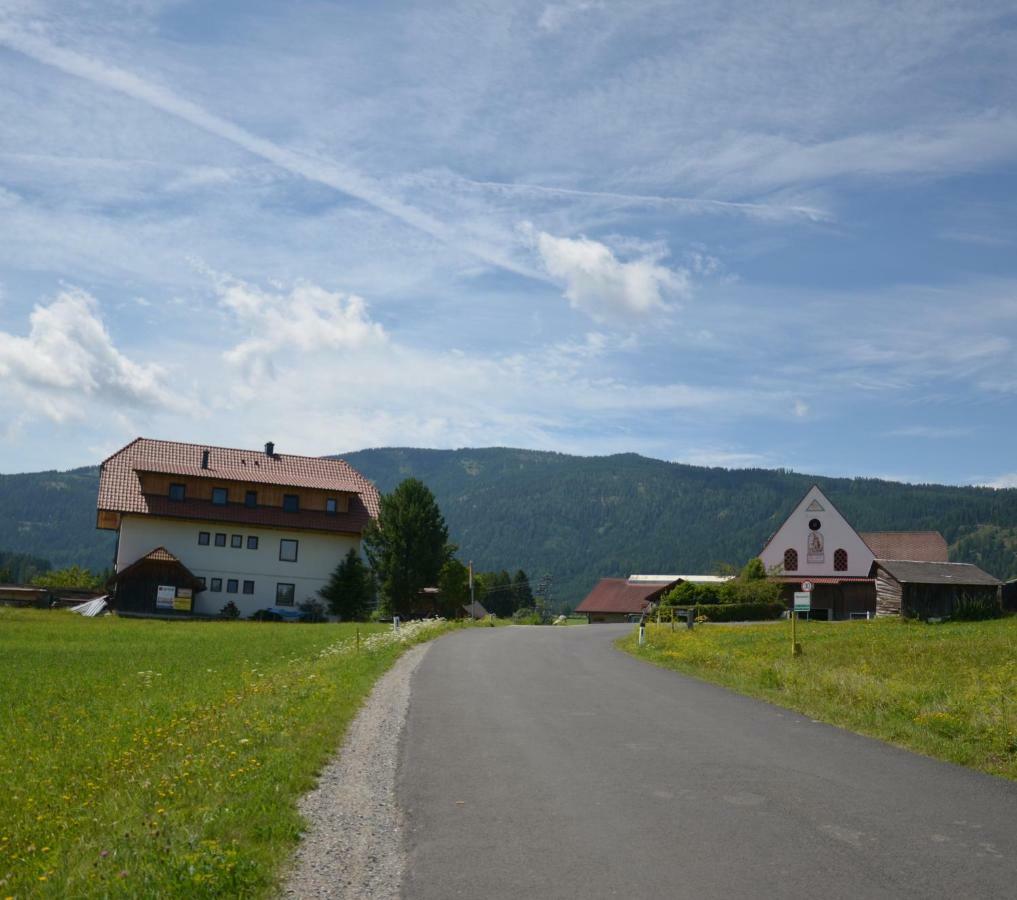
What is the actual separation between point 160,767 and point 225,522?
55276mm

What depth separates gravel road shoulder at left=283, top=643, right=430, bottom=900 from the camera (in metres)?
6.84

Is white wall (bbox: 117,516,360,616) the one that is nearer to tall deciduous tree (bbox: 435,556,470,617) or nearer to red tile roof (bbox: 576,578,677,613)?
tall deciduous tree (bbox: 435,556,470,617)

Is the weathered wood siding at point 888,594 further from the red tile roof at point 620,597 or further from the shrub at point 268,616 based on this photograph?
the red tile roof at point 620,597

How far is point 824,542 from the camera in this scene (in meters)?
75.5

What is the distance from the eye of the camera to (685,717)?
50.2 feet

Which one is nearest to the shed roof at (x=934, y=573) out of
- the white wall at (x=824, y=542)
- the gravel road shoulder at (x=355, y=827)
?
the white wall at (x=824, y=542)

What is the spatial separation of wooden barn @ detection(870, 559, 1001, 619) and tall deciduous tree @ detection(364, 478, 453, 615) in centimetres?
3003

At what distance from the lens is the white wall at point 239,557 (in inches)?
2468

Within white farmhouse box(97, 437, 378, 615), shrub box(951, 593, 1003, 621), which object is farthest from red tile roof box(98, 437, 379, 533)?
shrub box(951, 593, 1003, 621)

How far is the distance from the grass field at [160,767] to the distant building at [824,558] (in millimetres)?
55924

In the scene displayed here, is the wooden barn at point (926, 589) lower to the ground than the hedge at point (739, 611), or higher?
higher

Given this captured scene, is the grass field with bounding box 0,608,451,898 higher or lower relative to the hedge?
lower

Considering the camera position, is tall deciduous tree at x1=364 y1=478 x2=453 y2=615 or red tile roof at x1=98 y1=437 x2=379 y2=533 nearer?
red tile roof at x1=98 y1=437 x2=379 y2=533

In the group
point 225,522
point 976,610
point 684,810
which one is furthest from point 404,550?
point 684,810
